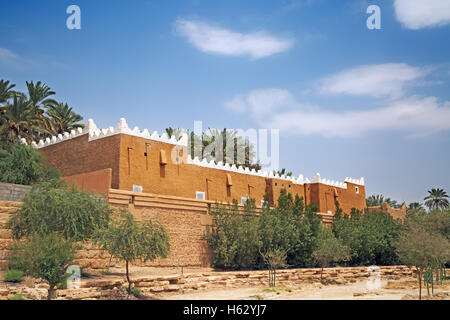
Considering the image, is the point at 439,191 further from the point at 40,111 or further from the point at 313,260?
the point at 40,111

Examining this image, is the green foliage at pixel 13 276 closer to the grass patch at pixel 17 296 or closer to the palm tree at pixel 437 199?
the grass patch at pixel 17 296

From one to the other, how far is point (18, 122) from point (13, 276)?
1981cm

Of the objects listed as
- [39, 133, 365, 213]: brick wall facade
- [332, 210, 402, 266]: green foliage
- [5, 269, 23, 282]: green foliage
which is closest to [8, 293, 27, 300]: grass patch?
[5, 269, 23, 282]: green foliage

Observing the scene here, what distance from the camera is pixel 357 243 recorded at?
31.1 metres

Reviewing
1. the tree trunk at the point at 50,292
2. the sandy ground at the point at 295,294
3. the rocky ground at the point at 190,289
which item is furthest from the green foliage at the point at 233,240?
the tree trunk at the point at 50,292

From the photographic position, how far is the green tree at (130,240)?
651 inches

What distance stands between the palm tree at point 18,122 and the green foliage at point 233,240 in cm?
1622

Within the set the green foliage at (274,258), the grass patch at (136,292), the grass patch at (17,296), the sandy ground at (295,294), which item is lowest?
the sandy ground at (295,294)

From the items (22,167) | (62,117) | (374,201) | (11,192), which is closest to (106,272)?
(11,192)

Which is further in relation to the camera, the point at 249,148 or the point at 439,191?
the point at 439,191

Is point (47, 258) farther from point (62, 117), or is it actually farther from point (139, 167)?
point (62, 117)

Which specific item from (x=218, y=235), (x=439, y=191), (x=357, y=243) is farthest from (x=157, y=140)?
(x=439, y=191)

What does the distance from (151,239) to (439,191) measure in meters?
67.2

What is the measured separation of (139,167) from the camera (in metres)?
25.1
